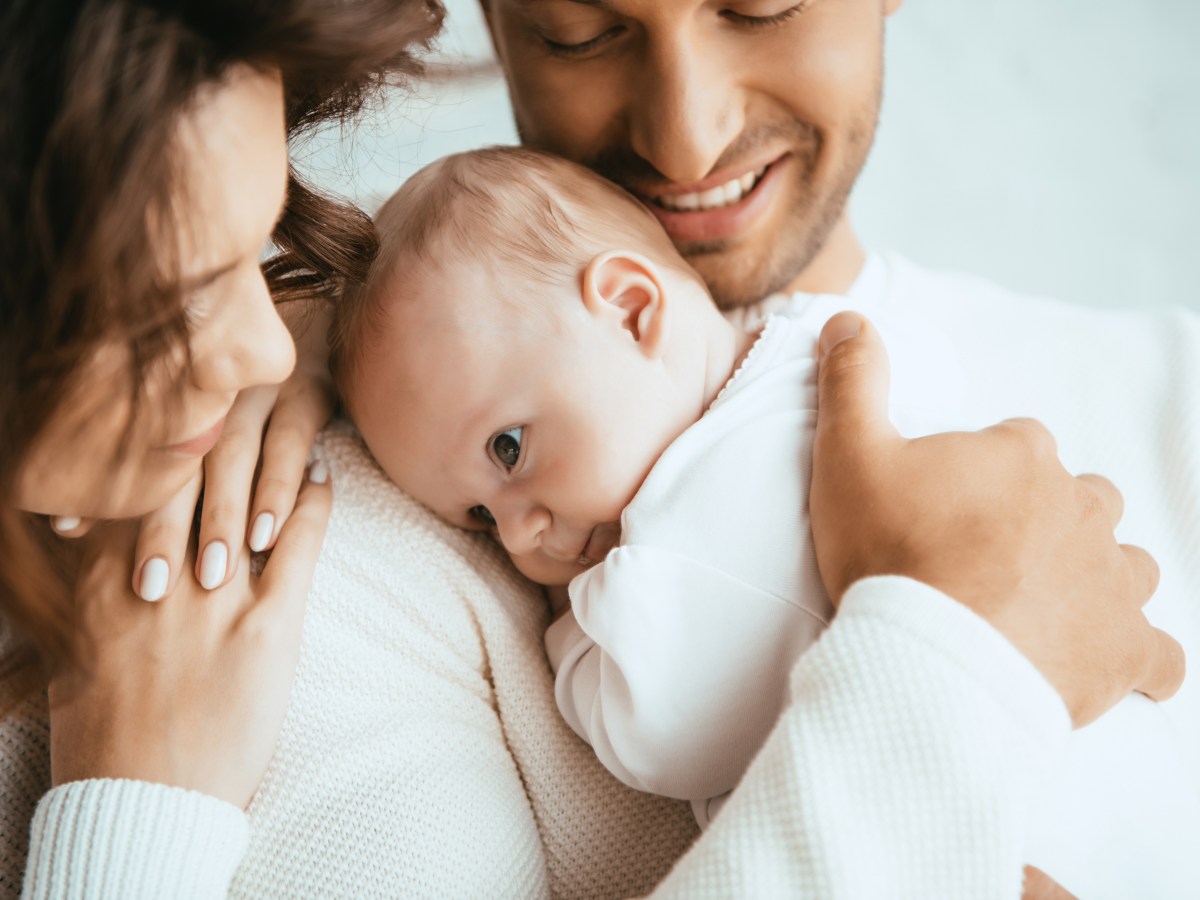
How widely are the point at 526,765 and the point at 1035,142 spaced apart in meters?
2.41

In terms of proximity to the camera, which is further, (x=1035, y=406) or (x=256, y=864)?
(x=1035, y=406)

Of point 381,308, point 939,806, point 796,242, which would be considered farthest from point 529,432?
point 796,242

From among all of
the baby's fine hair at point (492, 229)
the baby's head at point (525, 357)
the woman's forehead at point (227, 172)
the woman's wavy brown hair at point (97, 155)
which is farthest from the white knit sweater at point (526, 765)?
the woman's forehead at point (227, 172)

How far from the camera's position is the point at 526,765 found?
1198 mm

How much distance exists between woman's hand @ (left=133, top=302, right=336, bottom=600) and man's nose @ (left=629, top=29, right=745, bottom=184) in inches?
23.9

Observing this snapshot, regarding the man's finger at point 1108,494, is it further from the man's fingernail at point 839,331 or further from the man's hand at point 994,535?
the man's fingernail at point 839,331

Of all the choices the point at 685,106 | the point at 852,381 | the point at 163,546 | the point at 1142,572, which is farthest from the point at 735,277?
the point at 163,546

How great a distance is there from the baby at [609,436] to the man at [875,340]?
9 cm

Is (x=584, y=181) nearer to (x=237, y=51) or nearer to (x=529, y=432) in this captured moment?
(x=529, y=432)

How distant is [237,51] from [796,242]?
1.13 metres

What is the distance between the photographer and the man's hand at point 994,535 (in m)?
0.93

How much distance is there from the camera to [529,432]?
47.0 inches

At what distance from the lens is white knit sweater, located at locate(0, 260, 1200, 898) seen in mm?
818

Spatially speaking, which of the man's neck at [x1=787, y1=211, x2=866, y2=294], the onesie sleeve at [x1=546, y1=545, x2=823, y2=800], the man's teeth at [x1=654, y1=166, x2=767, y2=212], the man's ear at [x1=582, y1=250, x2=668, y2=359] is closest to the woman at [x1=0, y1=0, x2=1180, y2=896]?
the onesie sleeve at [x1=546, y1=545, x2=823, y2=800]
